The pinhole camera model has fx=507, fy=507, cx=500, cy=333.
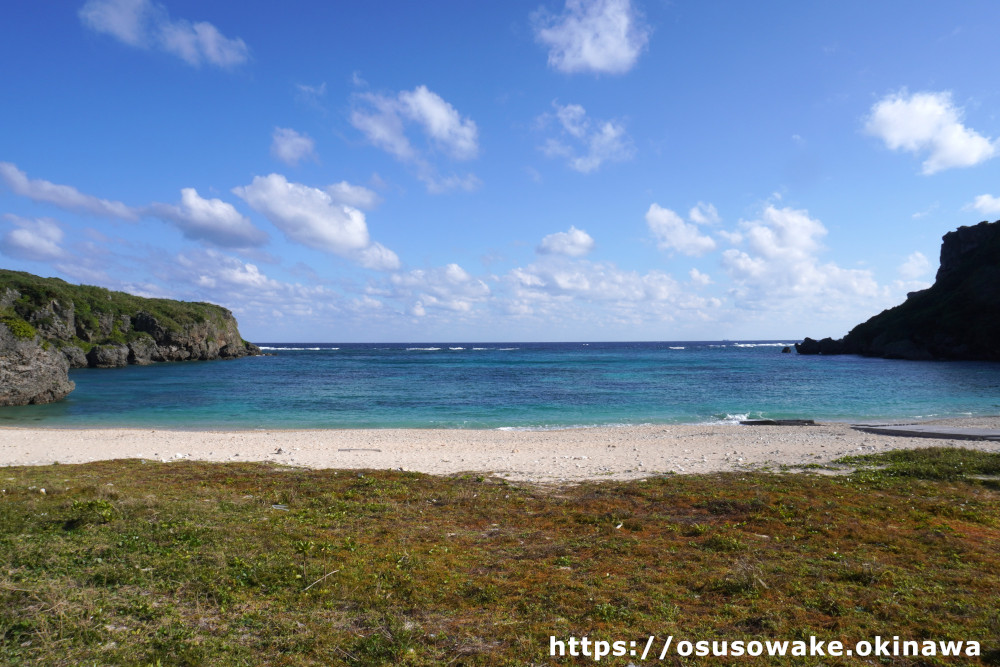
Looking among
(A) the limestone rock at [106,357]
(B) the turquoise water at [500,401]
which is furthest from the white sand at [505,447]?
(A) the limestone rock at [106,357]

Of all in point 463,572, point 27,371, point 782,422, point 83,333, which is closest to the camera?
point 463,572

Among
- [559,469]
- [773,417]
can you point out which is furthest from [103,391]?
[773,417]

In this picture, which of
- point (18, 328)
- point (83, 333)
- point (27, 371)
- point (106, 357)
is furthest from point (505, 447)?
point (83, 333)

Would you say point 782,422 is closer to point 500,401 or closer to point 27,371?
point 500,401

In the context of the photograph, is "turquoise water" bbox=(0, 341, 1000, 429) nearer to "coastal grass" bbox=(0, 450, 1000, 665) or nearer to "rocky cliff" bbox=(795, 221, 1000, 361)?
"coastal grass" bbox=(0, 450, 1000, 665)

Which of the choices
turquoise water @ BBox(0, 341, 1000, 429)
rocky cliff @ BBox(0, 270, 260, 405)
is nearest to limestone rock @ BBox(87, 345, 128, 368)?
rocky cliff @ BBox(0, 270, 260, 405)

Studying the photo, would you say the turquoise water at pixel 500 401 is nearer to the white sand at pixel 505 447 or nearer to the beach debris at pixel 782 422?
the beach debris at pixel 782 422

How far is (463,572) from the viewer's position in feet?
25.2

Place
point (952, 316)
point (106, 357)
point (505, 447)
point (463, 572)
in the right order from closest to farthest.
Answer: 1. point (463, 572)
2. point (505, 447)
3. point (106, 357)
4. point (952, 316)

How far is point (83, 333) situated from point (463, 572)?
364ft

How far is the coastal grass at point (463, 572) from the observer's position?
5.61 metres

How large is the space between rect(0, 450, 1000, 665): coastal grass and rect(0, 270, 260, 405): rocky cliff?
39.5 m

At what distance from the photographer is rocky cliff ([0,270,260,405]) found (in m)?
41.0

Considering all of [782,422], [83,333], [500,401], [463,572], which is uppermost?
[83,333]
